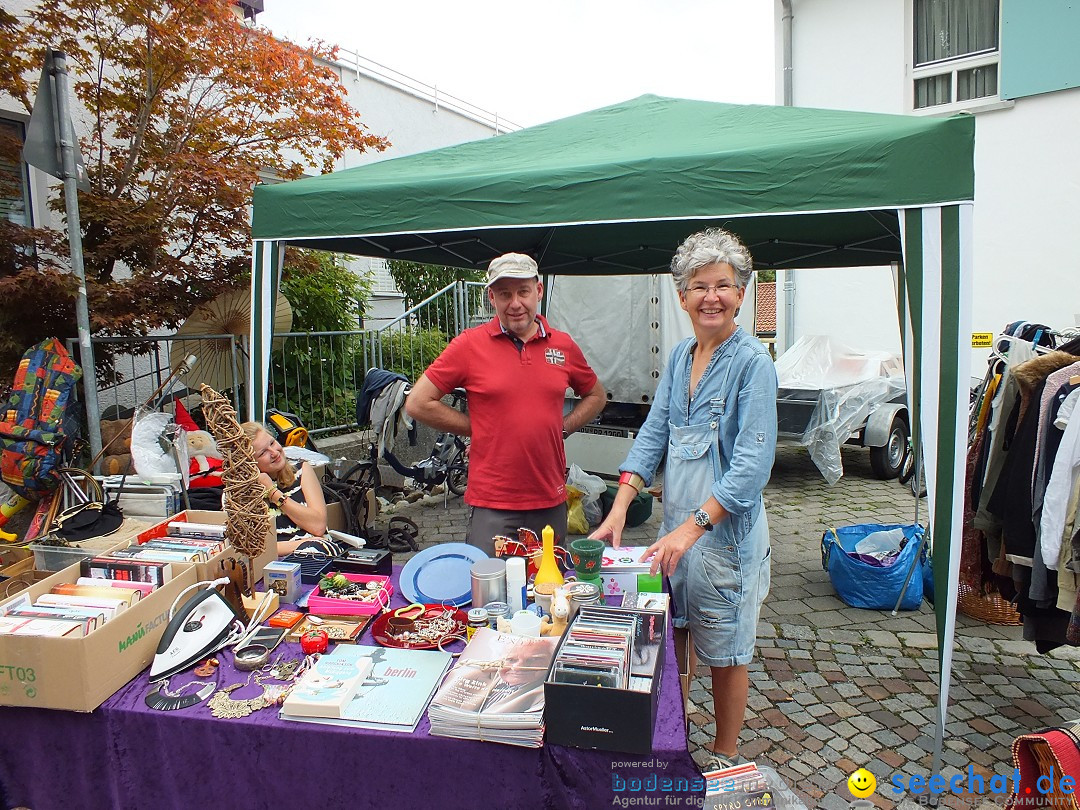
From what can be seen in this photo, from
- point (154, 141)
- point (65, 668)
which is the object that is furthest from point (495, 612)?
point (154, 141)

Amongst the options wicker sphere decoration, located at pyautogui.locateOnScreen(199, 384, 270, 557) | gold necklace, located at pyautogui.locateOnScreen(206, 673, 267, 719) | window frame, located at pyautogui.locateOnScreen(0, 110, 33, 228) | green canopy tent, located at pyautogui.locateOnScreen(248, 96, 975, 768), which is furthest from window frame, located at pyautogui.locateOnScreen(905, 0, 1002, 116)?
window frame, located at pyautogui.locateOnScreen(0, 110, 33, 228)

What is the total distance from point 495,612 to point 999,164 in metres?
8.25

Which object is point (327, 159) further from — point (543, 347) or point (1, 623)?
point (1, 623)

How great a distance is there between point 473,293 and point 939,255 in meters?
7.51

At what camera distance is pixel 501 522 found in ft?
9.63

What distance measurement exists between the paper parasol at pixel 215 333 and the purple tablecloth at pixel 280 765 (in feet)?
13.3

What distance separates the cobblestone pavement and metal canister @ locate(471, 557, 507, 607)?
1184mm

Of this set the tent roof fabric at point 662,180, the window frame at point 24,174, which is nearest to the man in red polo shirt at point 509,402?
the tent roof fabric at point 662,180

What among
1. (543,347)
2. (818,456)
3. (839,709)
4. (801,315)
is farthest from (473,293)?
(839,709)

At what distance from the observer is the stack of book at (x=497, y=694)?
4.88ft

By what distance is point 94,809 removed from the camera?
5.62 ft

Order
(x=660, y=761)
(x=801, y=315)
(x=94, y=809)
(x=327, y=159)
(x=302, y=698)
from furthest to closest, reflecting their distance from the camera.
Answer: (x=801, y=315) < (x=327, y=159) < (x=94, y=809) < (x=302, y=698) < (x=660, y=761)

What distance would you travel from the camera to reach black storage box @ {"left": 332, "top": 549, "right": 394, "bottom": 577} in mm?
2398

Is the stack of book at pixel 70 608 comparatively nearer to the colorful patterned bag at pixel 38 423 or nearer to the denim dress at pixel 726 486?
the denim dress at pixel 726 486
